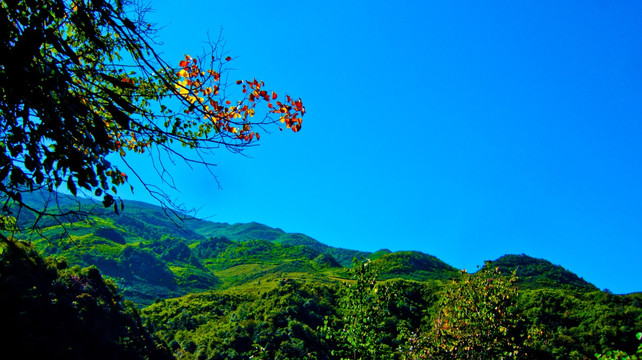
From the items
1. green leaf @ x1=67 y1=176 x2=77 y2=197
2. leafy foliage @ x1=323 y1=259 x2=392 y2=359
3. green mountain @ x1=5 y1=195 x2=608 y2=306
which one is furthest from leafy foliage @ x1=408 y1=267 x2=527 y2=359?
green mountain @ x1=5 y1=195 x2=608 y2=306

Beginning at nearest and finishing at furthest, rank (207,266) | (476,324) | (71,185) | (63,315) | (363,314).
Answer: (71,185) < (63,315) < (363,314) < (476,324) < (207,266)

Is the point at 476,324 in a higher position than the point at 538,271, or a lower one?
lower

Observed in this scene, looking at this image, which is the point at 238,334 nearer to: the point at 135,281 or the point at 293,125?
the point at 293,125

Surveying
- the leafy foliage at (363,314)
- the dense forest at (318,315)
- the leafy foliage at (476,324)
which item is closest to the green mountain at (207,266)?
the dense forest at (318,315)

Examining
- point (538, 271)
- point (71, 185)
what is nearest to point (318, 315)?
point (71, 185)

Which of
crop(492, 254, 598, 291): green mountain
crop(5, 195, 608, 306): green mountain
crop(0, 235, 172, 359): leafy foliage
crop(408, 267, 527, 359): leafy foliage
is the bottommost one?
crop(0, 235, 172, 359): leafy foliage

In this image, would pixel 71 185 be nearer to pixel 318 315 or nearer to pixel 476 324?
pixel 476 324

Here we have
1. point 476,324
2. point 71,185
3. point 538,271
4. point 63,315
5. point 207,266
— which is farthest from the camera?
point 207,266

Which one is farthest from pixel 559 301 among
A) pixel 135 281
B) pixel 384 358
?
pixel 135 281

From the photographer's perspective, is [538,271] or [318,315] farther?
[538,271]

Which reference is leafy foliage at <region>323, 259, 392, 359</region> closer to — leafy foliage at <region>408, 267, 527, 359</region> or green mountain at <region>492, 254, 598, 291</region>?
leafy foliage at <region>408, 267, 527, 359</region>

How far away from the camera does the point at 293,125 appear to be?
614 centimetres

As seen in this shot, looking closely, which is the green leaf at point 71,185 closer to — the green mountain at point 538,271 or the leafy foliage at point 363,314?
the leafy foliage at point 363,314

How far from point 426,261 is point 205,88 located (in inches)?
3986
